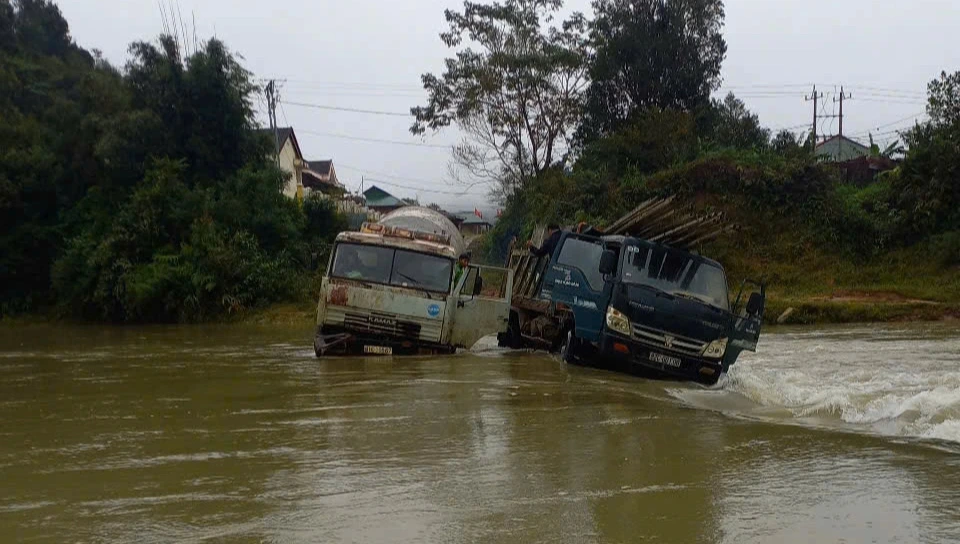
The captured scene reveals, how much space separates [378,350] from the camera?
12.0 m

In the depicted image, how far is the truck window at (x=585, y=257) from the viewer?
1095 centimetres

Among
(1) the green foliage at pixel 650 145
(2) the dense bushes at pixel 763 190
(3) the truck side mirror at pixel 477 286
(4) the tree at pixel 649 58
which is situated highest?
(4) the tree at pixel 649 58

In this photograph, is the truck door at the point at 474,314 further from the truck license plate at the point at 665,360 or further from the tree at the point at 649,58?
the tree at the point at 649,58

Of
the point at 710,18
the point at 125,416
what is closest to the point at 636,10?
the point at 710,18

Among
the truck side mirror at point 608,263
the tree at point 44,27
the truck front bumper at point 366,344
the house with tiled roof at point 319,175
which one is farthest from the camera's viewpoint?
the house with tiled roof at point 319,175

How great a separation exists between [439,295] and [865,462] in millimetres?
7188

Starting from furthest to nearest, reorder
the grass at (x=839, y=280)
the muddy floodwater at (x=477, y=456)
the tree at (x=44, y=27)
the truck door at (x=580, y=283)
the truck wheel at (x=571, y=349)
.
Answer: the tree at (x=44, y=27) → the grass at (x=839, y=280) → the truck wheel at (x=571, y=349) → the truck door at (x=580, y=283) → the muddy floodwater at (x=477, y=456)

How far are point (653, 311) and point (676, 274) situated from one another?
94 cm

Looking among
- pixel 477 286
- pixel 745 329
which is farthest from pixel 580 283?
pixel 745 329

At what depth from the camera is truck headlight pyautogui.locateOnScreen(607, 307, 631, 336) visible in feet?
33.5

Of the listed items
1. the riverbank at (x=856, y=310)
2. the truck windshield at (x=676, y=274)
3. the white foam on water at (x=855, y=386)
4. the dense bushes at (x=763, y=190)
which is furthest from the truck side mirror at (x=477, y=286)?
the dense bushes at (x=763, y=190)

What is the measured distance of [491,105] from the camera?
32.5 meters

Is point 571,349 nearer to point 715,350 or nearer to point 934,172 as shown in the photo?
point 715,350

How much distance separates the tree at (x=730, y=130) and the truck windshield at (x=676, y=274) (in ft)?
73.9
